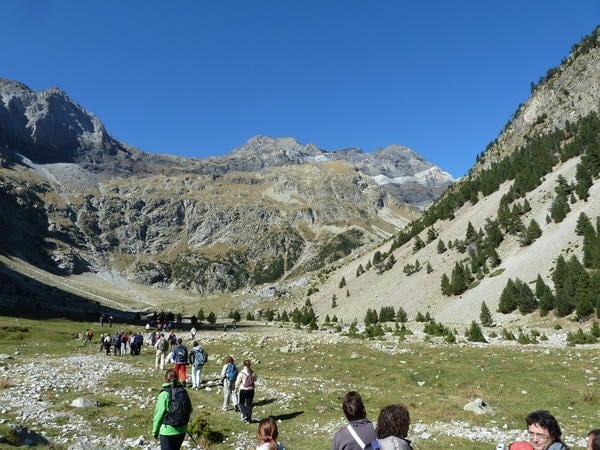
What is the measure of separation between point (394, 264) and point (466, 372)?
82659 mm

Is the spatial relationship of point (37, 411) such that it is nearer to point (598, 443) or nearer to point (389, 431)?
point (389, 431)

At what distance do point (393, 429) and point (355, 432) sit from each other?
0.79 metres

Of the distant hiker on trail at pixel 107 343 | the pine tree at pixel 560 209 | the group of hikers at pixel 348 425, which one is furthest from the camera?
the pine tree at pixel 560 209

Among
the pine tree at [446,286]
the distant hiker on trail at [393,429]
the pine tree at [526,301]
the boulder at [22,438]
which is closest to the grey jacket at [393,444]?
the distant hiker on trail at [393,429]

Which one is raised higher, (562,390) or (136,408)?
(562,390)

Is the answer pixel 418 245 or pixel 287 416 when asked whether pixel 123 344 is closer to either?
pixel 287 416

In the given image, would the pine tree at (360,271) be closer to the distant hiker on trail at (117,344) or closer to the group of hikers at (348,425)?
the distant hiker on trail at (117,344)

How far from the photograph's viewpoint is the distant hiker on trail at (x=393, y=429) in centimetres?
661

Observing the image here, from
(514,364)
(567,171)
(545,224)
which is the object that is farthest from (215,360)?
(567,171)

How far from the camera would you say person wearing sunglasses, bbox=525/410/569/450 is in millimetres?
6945

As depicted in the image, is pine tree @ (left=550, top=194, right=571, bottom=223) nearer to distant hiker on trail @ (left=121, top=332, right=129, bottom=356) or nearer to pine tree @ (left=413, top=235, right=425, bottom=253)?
pine tree @ (left=413, top=235, right=425, bottom=253)

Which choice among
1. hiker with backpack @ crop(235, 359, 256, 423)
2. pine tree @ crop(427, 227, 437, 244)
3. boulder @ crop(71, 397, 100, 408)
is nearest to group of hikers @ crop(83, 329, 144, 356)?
boulder @ crop(71, 397, 100, 408)

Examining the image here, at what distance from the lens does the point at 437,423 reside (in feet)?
Result: 58.1

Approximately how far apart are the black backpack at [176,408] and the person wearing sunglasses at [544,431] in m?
8.01
